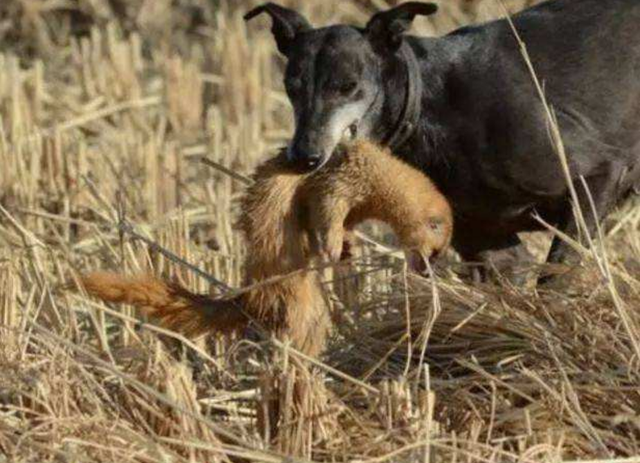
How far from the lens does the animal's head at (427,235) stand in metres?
5.70

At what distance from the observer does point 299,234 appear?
19.0ft

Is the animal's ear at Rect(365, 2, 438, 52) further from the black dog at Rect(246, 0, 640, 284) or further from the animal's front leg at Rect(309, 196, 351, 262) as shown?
the animal's front leg at Rect(309, 196, 351, 262)

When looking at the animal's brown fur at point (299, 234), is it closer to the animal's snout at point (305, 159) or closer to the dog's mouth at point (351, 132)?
the animal's snout at point (305, 159)

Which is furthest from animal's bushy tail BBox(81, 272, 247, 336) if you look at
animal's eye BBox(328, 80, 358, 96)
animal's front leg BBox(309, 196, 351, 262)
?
animal's eye BBox(328, 80, 358, 96)

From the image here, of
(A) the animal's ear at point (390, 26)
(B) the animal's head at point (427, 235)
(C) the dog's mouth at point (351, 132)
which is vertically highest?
(A) the animal's ear at point (390, 26)

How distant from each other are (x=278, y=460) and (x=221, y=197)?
358 cm

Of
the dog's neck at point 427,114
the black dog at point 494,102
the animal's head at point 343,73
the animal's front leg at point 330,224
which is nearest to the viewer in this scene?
the animal's front leg at point 330,224

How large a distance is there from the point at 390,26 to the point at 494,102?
0.48 m

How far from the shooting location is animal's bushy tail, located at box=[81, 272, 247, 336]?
579 cm

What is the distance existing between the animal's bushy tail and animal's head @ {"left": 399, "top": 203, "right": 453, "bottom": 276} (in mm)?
564

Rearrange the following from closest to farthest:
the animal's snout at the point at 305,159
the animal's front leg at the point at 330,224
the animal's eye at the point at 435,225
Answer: the animal's front leg at the point at 330,224 → the animal's eye at the point at 435,225 → the animal's snout at the point at 305,159

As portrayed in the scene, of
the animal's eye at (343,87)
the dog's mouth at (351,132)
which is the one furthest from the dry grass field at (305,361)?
the animal's eye at (343,87)

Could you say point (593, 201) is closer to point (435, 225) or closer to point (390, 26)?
point (390, 26)

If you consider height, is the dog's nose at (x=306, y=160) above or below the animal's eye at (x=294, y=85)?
below
